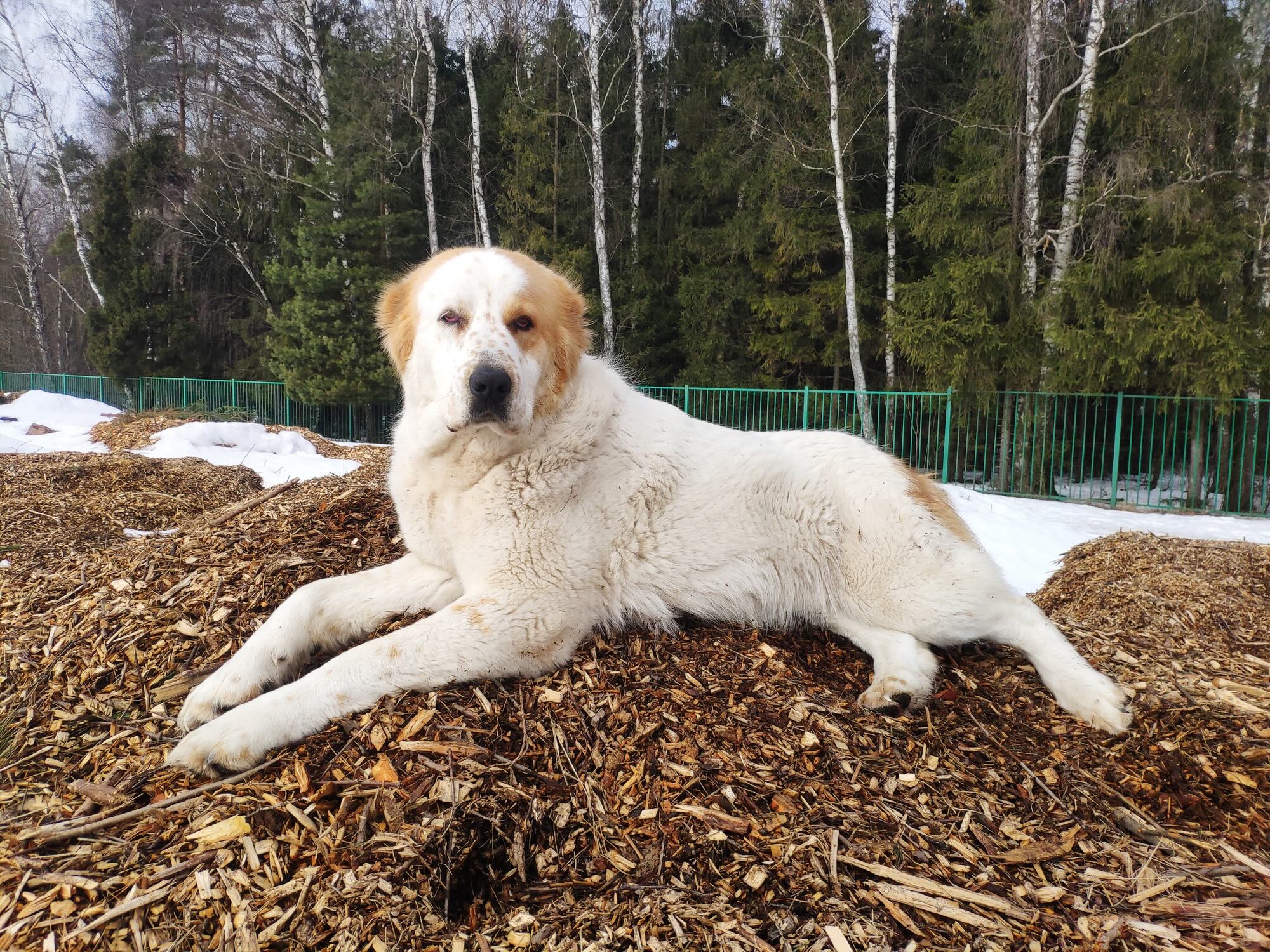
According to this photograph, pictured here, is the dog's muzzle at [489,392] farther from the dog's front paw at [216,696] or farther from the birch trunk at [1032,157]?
the birch trunk at [1032,157]

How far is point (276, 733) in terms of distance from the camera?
196 cm

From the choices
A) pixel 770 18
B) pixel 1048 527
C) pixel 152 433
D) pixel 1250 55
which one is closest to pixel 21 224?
pixel 152 433

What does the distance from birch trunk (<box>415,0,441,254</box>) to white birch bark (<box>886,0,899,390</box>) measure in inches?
430

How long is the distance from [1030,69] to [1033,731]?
13.7m

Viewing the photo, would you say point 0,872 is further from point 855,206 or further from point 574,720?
point 855,206

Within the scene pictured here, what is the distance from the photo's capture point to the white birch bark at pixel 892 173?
1354 centimetres

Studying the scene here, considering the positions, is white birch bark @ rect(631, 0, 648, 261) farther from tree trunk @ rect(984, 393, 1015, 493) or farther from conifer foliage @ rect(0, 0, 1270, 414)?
tree trunk @ rect(984, 393, 1015, 493)

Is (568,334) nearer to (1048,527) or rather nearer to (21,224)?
(1048,527)

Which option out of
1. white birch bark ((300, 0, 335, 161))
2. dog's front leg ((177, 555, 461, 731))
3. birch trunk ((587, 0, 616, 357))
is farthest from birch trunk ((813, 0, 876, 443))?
white birch bark ((300, 0, 335, 161))

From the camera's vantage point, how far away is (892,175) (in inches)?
566

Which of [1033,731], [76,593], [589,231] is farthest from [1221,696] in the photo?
[589,231]

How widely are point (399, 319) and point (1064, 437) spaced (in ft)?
41.3

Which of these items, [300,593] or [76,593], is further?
[76,593]

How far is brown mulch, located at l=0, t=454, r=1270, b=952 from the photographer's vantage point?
61.2 inches
